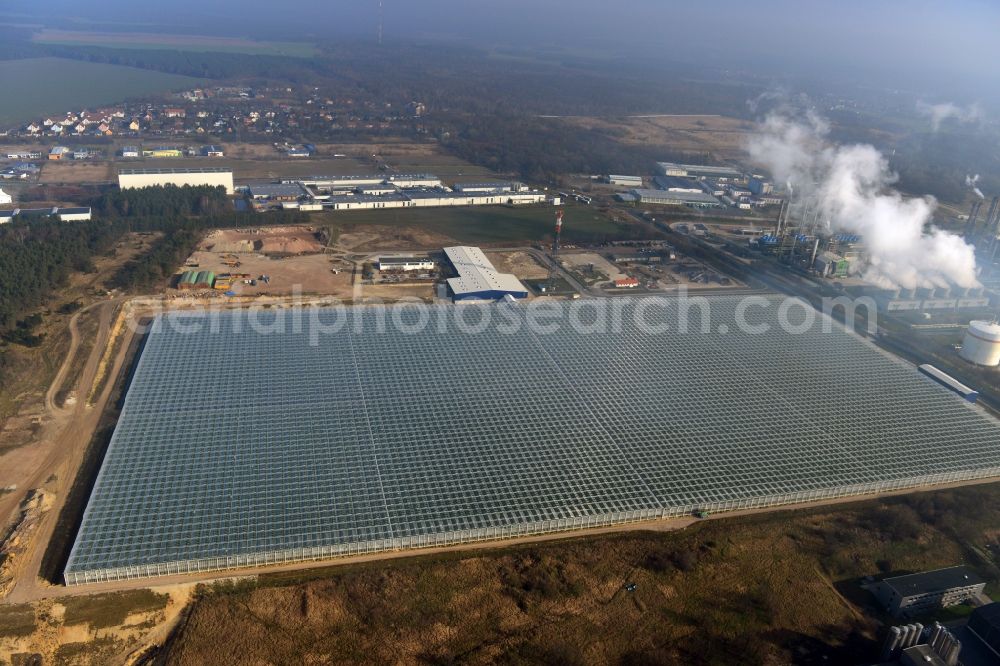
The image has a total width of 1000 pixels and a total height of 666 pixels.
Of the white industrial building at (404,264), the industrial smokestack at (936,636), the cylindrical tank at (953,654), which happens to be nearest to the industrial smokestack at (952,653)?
the cylindrical tank at (953,654)

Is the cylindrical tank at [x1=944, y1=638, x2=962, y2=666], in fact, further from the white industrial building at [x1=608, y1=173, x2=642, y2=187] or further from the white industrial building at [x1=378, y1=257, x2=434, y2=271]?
the white industrial building at [x1=608, y1=173, x2=642, y2=187]

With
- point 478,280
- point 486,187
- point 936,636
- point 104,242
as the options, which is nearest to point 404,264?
point 478,280

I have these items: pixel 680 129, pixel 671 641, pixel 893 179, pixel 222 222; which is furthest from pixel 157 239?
pixel 680 129

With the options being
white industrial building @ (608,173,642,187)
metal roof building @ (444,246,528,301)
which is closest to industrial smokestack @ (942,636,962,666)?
metal roof building @ (444,246,528,301)

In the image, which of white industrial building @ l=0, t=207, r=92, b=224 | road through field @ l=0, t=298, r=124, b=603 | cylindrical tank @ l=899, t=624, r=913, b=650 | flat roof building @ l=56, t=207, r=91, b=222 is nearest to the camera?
cylindrical tank @ l=899, t=624, r=913, b=650

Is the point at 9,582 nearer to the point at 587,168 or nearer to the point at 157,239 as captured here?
the point at 157,239

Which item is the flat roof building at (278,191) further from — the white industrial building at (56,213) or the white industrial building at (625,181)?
the white industrial building at (625,181)
